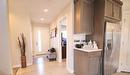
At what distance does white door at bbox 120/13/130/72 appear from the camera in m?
3.69

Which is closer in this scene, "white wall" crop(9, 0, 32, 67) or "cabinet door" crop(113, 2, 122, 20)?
"cabinet door" crop(113, 2, 122, 20)

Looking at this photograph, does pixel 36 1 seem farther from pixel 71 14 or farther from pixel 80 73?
pixel 80 73

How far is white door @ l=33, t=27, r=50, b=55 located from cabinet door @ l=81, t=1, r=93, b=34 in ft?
16.7

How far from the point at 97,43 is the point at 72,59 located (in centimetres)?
107

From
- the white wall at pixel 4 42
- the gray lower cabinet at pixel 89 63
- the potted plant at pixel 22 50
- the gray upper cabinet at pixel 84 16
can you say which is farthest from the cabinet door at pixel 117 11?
the potted plant at pixel 22 50

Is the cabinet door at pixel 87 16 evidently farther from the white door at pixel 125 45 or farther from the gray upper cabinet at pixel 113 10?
the white door at pixel 125 45

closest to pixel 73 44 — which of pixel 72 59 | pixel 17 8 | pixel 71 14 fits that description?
pixel 72 59

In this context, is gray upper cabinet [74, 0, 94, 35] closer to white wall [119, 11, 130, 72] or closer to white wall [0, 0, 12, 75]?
white wall [119, 11, 130, 72]

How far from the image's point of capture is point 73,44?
3400 mm

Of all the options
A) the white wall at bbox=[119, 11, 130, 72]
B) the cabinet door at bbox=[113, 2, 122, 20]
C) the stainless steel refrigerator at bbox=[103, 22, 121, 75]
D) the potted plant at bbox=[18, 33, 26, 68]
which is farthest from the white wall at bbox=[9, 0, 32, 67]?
the white wall at bbox=[119, 11, 130, 72]

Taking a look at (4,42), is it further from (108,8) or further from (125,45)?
(125,45)

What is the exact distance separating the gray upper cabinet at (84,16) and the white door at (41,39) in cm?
489

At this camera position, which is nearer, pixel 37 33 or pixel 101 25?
pixel 101 25

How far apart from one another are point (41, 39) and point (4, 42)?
5723 millimetres
